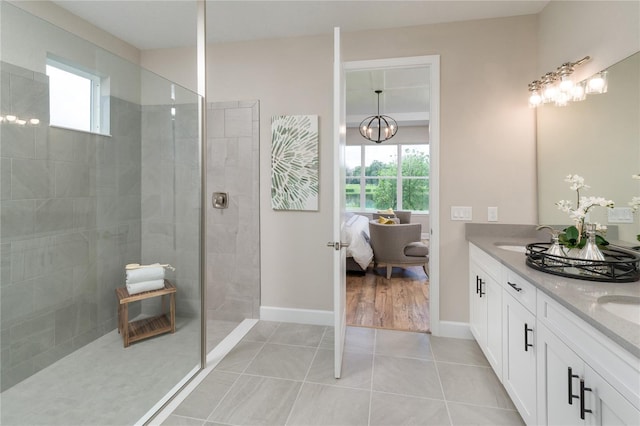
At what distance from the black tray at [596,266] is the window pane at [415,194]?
5.50 m

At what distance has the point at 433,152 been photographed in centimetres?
261

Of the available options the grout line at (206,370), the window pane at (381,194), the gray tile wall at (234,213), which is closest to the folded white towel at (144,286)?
the grout line at (206,370)

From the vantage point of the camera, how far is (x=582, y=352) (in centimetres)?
107

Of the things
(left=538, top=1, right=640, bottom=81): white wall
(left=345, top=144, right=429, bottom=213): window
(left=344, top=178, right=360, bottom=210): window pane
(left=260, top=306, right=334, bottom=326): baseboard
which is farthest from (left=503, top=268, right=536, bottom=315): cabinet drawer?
(left=344, top=178, right=360, bottom=210): window pane

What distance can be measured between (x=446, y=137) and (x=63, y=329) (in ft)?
9.04

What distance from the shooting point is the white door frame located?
2586 millimetres

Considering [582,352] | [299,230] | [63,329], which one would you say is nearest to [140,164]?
[63,329]

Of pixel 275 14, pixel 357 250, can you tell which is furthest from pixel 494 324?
pixel 275 14

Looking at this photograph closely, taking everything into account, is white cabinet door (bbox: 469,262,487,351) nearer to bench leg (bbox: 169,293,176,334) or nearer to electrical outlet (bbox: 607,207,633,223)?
electrical outlet (bbox: 607,207,633,223)

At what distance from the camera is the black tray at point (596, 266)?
132 cm

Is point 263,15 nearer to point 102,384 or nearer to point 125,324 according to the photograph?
point 125,324

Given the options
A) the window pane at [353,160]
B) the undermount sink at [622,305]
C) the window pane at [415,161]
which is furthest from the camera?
the window pane at [353,160]

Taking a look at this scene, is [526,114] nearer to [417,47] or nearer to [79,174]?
[417,47]

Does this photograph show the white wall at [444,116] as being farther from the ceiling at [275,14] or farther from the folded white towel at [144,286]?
the folded white towel at [144,286]
